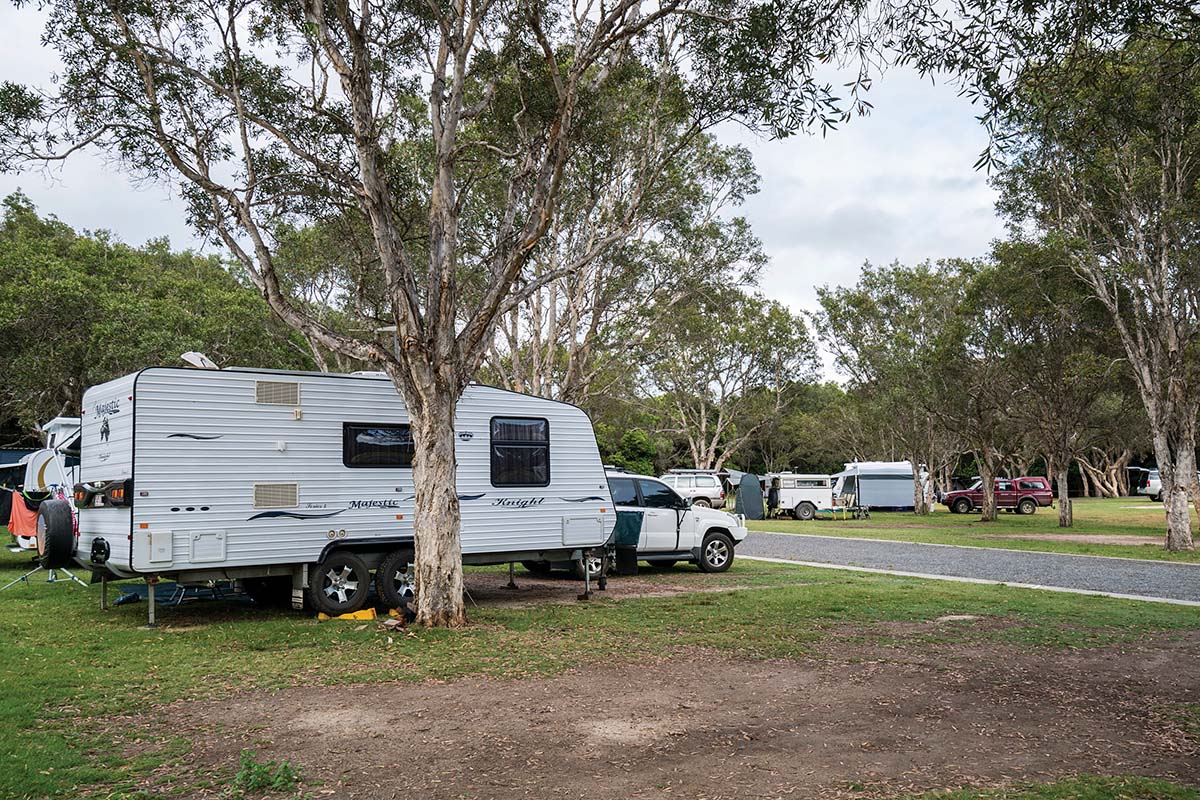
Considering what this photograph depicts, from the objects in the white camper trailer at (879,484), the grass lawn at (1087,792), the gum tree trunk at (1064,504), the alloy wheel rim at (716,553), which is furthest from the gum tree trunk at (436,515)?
the white camper trailer at (879,484)

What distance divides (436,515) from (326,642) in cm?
164

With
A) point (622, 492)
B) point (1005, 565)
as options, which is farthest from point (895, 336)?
point (622, 492)

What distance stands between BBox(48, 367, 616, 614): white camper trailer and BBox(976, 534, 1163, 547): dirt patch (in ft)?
56.1

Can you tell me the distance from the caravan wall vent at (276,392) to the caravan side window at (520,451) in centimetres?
251

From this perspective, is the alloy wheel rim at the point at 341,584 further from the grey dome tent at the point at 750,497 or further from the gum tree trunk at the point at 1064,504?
the grey dome tent at the point at 750,497

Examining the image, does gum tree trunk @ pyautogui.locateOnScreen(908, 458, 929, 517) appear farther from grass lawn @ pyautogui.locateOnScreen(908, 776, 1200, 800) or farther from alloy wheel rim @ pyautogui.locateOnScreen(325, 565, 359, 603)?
grass lawn @ pyautogui.locateOnScreen(908, 776, 1200, 800)

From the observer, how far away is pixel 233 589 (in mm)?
12477

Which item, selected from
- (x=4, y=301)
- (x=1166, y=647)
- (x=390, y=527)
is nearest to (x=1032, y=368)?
(x=1166, y=647)

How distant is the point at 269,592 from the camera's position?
469 inches

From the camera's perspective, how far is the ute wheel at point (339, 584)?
411 inches

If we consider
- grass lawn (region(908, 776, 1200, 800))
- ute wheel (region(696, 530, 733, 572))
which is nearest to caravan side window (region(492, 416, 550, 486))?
ute wheel (region(696, 530, 733, 572))

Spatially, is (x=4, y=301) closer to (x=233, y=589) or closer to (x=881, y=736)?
(x=233, y=589)

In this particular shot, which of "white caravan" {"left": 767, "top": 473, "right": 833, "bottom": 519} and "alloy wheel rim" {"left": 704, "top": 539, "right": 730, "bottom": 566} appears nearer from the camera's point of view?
"alloy wheel rim" {"left": 704, "top": 539, "right": 730, "bottom": 566}

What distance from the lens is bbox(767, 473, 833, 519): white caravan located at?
124ft
